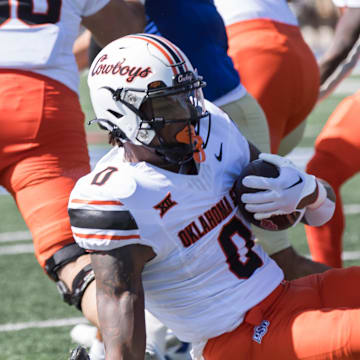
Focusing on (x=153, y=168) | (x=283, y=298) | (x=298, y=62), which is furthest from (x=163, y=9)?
(x=283, y=298)

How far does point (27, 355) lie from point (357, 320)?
72.5 inches

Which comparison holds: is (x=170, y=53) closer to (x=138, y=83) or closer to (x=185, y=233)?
(x=138, y=83)

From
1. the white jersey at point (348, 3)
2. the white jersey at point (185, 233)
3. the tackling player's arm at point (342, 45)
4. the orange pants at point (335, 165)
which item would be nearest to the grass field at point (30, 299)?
the orange pants at point (335, 165)

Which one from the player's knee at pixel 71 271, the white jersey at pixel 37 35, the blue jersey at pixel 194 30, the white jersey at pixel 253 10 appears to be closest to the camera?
the player's knee at pixel 71 271

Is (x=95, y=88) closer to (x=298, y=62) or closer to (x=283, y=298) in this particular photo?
(x=283, y=298)

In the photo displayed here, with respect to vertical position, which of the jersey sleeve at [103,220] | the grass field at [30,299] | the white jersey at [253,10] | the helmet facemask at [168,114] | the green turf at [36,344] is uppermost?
the helmet facemask at [168,114]

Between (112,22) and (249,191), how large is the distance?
954 millimetres

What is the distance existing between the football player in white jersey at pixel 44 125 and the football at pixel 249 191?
0.55 m

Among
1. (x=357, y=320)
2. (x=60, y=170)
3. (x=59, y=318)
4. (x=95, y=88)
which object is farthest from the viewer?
(x=59, y=318)

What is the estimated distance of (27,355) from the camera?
12.1ft

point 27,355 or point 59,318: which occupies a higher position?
point 27,355

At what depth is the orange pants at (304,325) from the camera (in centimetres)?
233

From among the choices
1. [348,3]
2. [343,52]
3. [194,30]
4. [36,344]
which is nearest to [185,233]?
[194,30]

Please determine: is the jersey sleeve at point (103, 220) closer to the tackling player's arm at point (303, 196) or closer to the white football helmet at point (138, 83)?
the white football helmet at point (138, 83)
